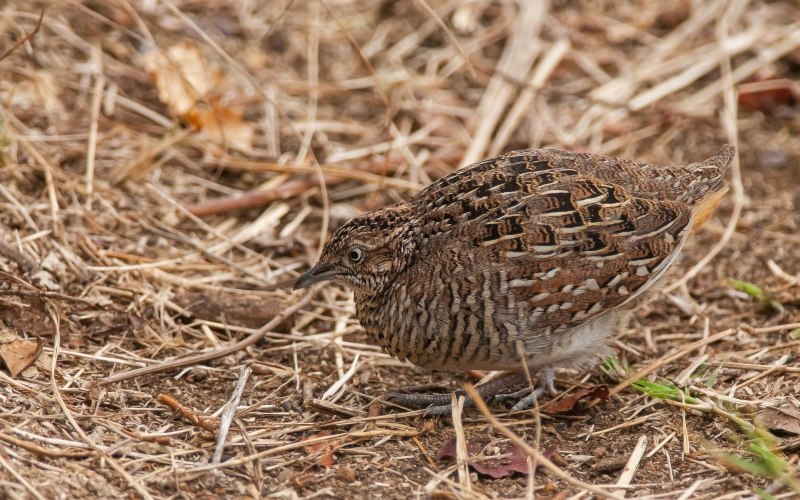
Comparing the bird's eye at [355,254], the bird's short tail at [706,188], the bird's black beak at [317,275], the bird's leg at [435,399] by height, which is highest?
the bird's short tail at [706,188]

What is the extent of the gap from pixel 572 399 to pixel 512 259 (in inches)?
31.0

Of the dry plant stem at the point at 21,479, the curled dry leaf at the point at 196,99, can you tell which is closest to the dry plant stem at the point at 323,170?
the curled dry leaf at the point at 196,99

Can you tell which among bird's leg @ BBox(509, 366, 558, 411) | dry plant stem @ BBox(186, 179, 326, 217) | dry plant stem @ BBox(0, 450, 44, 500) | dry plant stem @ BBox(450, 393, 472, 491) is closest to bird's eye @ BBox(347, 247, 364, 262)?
dry plant stem @ BBox(450, 393, 472, 491)

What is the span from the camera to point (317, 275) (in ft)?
16.5

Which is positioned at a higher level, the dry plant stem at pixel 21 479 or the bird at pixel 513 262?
the bird at pixel 513 262

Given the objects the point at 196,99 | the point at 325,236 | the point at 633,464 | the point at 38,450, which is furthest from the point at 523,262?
the point at 196,99

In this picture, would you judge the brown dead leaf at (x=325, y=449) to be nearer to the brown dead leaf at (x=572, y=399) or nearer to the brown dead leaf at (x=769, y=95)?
the brown dead leaf at (x=572, y=399)

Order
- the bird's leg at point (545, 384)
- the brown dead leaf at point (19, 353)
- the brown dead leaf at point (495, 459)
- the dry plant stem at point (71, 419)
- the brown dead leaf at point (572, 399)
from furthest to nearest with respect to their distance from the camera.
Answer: the bird's leg at point (545, 384), the brown dead leaf at point (572, 399), the brown dead leaf at point (19, 353), the brown dead leaf at point (495, 459), the dry plant stem at point (71, 419)

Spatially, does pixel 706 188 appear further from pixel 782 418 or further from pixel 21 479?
pixel 21 479

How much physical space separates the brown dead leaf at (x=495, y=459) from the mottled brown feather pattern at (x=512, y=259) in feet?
1.41

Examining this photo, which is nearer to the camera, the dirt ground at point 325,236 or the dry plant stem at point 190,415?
the dirt ground at point 325,236

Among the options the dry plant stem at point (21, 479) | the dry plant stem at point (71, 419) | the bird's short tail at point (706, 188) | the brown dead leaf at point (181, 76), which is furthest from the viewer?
the brown dead leaf at point (181, 76)

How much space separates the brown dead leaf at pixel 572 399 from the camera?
4805 mm

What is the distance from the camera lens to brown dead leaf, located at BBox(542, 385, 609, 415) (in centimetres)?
480
